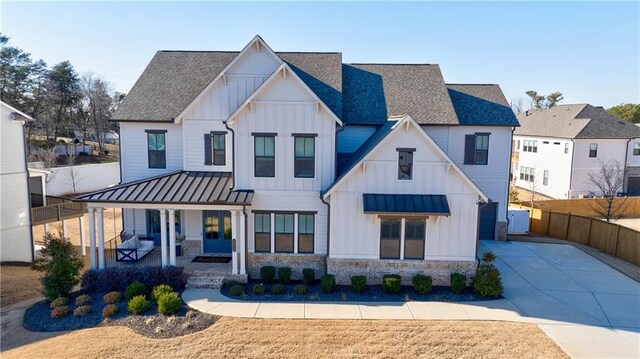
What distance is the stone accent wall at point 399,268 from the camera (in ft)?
52.4

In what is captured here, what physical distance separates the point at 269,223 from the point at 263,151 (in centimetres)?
311

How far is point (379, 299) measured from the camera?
583 inches

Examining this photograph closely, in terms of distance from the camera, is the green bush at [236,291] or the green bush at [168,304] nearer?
the green bush at [168,304]

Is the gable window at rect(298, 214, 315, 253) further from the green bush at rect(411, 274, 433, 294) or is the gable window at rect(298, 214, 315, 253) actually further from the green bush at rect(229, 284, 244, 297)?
the green bush at rect(411, 274, 433, 294)

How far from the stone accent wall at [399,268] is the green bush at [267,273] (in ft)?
7.67

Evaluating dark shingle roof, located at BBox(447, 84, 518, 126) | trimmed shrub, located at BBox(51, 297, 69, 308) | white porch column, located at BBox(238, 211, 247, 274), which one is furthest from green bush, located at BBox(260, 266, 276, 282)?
dark shingle roof, located at BBox(447, 84, 518, 126)

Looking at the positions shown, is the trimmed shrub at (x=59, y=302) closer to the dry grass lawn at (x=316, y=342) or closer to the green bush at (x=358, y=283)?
the dry grass lawn at (x=316, y=342)

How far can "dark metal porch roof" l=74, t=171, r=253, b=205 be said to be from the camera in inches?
621

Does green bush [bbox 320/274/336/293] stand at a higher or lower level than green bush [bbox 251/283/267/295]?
higher

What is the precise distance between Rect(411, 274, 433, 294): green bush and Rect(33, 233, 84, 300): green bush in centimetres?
1291

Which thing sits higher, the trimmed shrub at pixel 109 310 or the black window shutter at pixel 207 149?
the black window shutter at pixel 207 149

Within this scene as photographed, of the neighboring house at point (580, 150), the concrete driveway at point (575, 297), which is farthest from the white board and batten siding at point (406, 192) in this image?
the neighboring house at point (580, 150)

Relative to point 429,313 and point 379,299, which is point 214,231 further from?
point 429,313

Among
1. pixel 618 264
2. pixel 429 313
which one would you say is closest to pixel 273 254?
pixel 429 313
